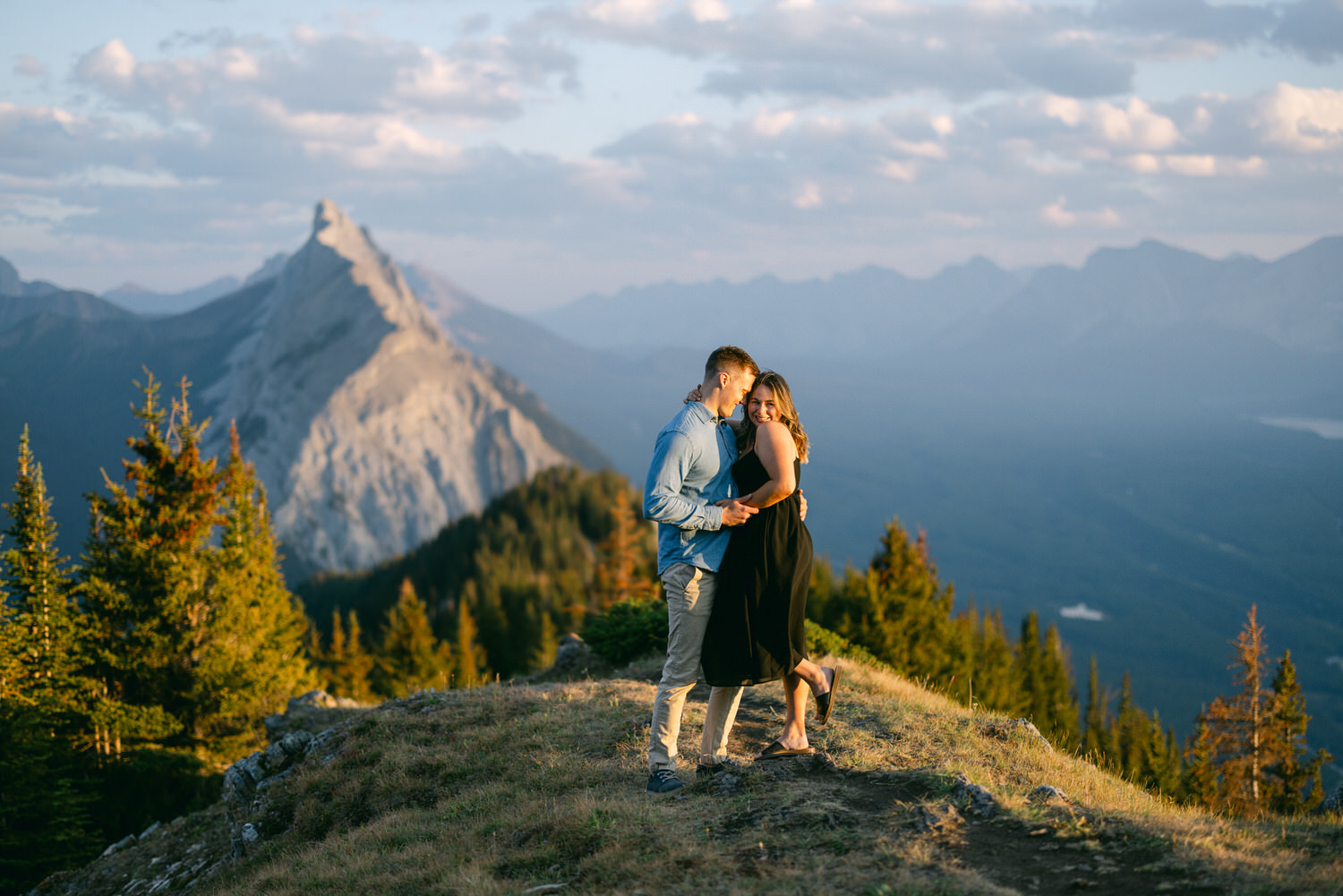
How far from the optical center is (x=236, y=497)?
26438 mm

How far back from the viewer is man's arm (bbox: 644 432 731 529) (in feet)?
21.2

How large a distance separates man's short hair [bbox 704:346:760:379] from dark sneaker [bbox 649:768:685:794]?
3.59 meters

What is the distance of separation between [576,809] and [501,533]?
7805 cm

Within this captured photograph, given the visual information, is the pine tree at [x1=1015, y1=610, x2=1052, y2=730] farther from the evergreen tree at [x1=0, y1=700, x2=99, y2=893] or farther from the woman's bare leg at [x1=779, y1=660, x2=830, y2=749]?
the woman's bare leg at [x1=779, y1=660, x2=830, y2=749]

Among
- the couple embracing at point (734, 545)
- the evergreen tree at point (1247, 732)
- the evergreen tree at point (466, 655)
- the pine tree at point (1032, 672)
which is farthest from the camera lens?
the pine tree at point (1032, 672)

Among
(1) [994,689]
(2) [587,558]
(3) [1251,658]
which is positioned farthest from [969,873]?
(2) [587,558]

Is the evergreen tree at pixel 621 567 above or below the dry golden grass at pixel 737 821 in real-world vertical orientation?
below

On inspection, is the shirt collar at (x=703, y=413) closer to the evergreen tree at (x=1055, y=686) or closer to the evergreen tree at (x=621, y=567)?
the evergreen tree at (x=621, y=567)

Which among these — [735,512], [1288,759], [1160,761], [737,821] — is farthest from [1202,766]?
[735,512]

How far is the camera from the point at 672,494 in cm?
654

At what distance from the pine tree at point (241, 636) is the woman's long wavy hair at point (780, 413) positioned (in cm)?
2263

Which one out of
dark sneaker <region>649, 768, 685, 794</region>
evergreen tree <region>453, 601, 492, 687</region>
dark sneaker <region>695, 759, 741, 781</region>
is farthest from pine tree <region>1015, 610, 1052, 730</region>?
dark sneaker <region>649, 768, 685, 794</region>

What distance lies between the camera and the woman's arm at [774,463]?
22.0 feet

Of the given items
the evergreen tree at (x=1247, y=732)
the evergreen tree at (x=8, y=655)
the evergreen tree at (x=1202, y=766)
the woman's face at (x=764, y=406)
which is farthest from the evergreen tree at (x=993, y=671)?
the evergreen tree at (x=8, y=655)
